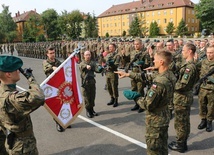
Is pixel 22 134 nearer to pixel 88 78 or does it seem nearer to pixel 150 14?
pixel 88 78

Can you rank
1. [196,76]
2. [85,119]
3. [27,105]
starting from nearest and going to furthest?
[27,105] → [196,76] → [85,119]

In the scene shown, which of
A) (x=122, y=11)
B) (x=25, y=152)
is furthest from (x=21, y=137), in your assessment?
(x=122, y=11)

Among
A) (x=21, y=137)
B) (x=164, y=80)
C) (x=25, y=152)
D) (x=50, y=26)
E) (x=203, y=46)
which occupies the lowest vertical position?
(x=25, y=152)

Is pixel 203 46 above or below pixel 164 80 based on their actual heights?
above

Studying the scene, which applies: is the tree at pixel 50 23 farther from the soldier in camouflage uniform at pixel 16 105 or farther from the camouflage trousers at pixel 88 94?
the soldier in camouflage uniform at pixel 16 105

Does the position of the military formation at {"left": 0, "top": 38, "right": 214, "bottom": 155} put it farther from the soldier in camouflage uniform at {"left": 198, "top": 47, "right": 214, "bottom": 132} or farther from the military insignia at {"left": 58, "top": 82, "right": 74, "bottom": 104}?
the military insignia at {"left": 58, "top": 82, "right": 74, "bottom": 104}

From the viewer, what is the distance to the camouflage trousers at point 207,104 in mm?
5086

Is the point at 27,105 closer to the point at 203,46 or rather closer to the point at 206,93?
the point at 206,93

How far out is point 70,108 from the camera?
450 cm

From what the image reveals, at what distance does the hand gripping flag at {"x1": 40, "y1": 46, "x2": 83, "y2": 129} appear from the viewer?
13.0 feet

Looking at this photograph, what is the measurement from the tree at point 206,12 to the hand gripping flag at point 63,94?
57.8m

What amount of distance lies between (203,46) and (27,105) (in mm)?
9691

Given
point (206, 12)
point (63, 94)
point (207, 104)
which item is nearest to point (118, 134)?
point (63, 94)

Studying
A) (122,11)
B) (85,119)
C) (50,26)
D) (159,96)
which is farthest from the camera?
(122,11)
